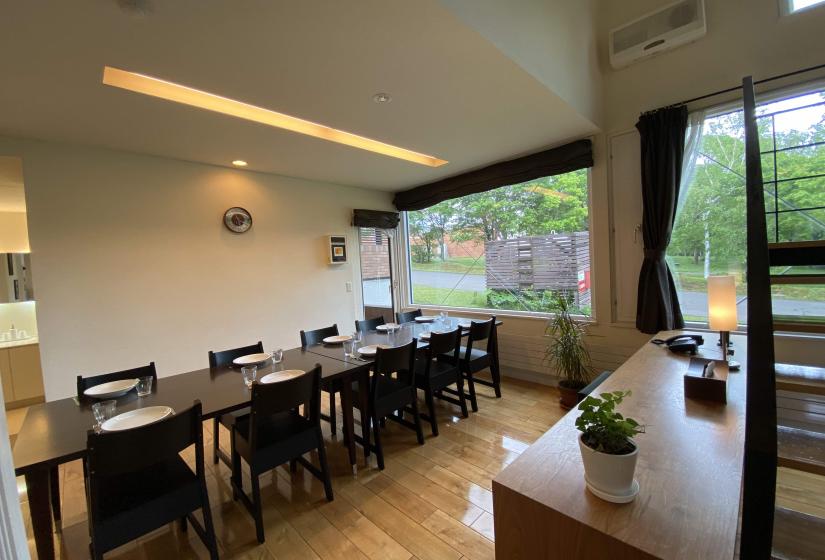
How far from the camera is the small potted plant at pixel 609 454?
0.95m

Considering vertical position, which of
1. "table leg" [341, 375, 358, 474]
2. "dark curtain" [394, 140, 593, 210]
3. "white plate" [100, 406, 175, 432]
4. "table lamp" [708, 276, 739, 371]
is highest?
"dark curtain" [394, 140, 593, 210]

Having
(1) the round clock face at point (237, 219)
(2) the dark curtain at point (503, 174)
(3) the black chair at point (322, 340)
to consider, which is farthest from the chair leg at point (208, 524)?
(2) the dark curtain at point (503, 174)

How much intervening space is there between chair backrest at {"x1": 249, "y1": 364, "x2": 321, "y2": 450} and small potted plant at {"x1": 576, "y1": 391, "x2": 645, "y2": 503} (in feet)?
4.81

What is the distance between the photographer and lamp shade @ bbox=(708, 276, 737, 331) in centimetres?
193

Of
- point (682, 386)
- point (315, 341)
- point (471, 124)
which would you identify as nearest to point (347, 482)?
point (315, 341)

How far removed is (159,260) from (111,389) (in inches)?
64.7

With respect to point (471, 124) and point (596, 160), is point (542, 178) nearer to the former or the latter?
point (596, 160)

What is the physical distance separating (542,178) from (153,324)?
13.7ft

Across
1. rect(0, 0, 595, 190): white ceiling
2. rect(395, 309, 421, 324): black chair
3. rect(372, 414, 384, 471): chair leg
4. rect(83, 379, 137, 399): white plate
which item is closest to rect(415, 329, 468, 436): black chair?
rect(372, 414, 384, 471): chair leg

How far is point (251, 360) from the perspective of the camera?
2.45 meters

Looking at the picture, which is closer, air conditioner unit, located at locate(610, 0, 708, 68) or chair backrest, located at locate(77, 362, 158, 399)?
chair backrest, located at locate(77, 362, 158, 399)

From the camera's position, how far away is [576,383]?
3.22 m

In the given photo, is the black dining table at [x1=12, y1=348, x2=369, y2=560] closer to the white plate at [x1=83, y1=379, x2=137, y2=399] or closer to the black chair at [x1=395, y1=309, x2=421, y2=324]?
the white plate at [x1=83, y1=379, x2=137, y2=399]

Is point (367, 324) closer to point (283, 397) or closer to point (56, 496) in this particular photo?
point (283, 397)
